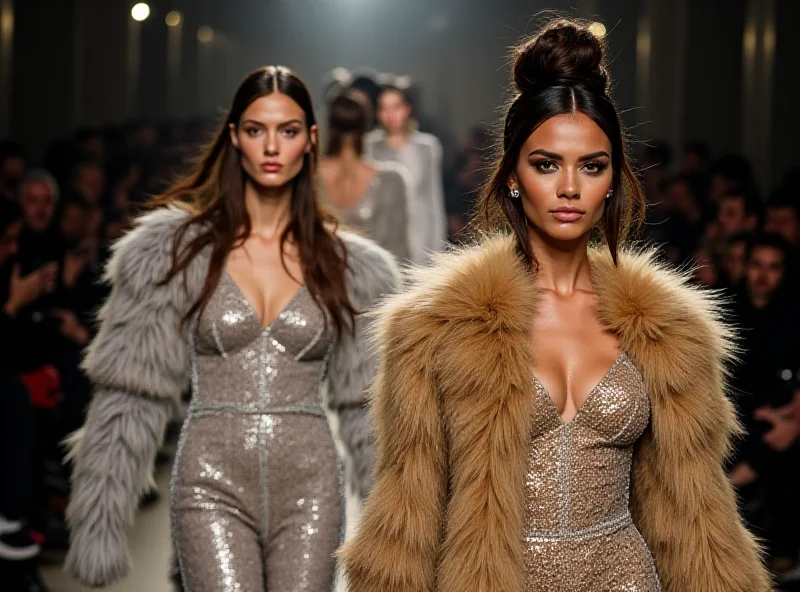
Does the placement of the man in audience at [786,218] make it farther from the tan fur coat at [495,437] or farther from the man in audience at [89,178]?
the man in audience at [89,178]

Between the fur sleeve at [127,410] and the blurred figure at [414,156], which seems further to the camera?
the blurred figure at [414,156]

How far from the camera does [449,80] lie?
2239 centimetres

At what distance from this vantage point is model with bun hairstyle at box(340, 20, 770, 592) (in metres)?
2.61

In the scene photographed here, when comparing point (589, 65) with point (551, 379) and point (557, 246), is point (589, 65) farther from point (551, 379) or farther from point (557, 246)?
point (551, 379)

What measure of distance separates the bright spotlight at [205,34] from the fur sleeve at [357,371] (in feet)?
64.9

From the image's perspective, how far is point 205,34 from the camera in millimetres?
23422

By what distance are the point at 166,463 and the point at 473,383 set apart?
18.0ft

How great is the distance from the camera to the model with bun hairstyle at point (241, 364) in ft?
11.2

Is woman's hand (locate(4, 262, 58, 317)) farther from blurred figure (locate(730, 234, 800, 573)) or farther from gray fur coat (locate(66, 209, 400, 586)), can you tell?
blurred figure (locate(730, 234, 800, 573))

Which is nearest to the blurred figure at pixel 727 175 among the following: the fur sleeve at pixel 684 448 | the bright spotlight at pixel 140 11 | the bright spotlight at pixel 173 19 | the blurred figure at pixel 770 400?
the blurred figure at pixel 770 400

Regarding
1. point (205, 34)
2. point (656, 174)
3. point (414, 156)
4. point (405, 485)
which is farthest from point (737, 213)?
point (205, 34)

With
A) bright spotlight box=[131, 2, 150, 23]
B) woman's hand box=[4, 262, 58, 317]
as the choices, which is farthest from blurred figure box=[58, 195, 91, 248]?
bright spotlight box=[131, 2, 150, 23]

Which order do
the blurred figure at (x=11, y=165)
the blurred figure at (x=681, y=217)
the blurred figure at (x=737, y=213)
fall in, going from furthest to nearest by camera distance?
the blurred figure at (x=11, y=165) < the blurred figure at (x=681, y=217) < the blurred figure at (x=737, y=213)

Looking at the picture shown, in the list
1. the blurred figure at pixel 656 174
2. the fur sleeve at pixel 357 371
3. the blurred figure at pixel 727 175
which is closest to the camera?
the fur sleeve at pixel 357 371
